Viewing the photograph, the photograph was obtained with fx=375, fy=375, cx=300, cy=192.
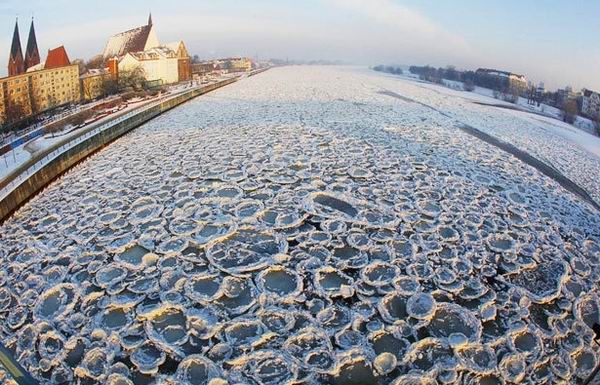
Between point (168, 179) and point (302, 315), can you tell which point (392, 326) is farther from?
point (168, 179)

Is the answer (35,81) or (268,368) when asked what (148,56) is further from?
(268,368)

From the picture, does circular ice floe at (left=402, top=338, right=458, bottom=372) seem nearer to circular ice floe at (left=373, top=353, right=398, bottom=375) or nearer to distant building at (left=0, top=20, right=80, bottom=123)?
circular ice floe at (left=373, top=353, right=398, bottom=375)

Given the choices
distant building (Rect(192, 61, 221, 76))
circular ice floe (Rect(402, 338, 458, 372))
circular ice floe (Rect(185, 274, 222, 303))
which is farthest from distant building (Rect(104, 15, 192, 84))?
circular ice floe (Rect(402, 338, 458, 372))

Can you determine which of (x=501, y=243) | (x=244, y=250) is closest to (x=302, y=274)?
(x=244, y=250)

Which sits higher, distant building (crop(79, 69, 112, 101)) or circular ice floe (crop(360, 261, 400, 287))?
distant building (crop(79, 69, 112, 101))

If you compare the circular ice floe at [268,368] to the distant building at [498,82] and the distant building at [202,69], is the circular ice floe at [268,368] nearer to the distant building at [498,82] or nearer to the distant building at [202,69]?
the distant building at [202,69]

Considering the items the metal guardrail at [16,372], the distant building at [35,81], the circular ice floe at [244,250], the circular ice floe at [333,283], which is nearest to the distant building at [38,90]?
the distant building at [35,81]

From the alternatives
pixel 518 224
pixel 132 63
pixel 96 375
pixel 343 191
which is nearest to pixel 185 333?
pixel 96 375
